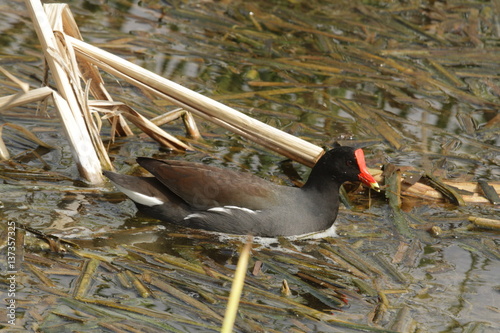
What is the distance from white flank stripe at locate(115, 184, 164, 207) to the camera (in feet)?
15.6

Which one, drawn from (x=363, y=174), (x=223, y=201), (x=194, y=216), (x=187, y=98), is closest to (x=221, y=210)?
(x=223, y=201)

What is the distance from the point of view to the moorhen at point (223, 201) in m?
4.75

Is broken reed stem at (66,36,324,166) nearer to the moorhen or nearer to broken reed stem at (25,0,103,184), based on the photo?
broken reed stem at (25,0,103,184)

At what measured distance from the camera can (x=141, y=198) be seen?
Answer: 4.76 metres

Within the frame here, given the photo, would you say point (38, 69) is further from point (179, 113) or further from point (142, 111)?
point (179, 113)

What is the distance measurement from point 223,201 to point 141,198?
1.70ft

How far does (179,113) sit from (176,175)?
1.07 m

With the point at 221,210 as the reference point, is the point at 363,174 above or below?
above

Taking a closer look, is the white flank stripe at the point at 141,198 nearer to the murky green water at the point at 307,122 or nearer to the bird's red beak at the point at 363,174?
the murky green water at the point at 307,122

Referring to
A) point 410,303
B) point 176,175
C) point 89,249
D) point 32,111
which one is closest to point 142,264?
point 89,249

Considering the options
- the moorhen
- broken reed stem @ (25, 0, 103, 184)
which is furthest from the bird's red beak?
broken reed stem @ (25, 0, 103, 184)

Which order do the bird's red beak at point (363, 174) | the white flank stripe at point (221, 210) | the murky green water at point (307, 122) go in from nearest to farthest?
the murky green water at point (307, 122)
the white flank stripe at point (221, 210)
the bird's red beak at point (363, 174)

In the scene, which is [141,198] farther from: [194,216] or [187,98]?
[187,98]

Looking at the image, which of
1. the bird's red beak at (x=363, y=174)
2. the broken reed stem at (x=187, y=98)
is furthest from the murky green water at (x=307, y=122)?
the broken reed stem at (x=187, y=98)
